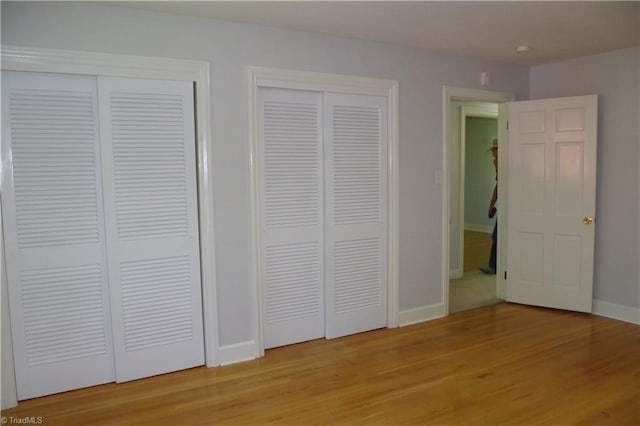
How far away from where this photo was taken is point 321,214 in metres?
3.70

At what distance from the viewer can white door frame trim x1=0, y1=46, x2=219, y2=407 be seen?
2652 mm

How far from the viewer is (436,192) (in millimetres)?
4215

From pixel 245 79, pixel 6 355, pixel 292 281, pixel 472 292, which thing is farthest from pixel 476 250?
pixel 6 355

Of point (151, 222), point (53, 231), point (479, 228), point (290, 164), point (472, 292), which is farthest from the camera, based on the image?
point (479, 228)

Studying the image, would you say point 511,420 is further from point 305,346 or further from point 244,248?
point 244,248

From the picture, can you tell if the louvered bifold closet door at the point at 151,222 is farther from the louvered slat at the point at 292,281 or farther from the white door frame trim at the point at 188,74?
the louvered slat at the point at 292,281

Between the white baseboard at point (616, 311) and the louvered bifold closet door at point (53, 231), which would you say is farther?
the white baseboard at point (616, 311)

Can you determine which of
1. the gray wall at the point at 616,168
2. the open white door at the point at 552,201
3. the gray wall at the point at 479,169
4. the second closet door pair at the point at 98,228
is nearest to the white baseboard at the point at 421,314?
the open white door at the point at 552,201

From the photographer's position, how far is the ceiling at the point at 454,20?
9.42 feet

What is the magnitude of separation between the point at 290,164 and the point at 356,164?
0.59 metres

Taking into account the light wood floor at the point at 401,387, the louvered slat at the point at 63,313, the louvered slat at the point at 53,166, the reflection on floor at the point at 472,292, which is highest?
the louvered slat at the point at 53,166

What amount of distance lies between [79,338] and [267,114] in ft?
6.42

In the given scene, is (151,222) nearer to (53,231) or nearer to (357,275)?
(53,231)

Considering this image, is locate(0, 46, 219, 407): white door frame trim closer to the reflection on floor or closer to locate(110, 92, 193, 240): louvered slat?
locate(110, 92, 193, 240): louvered slat
